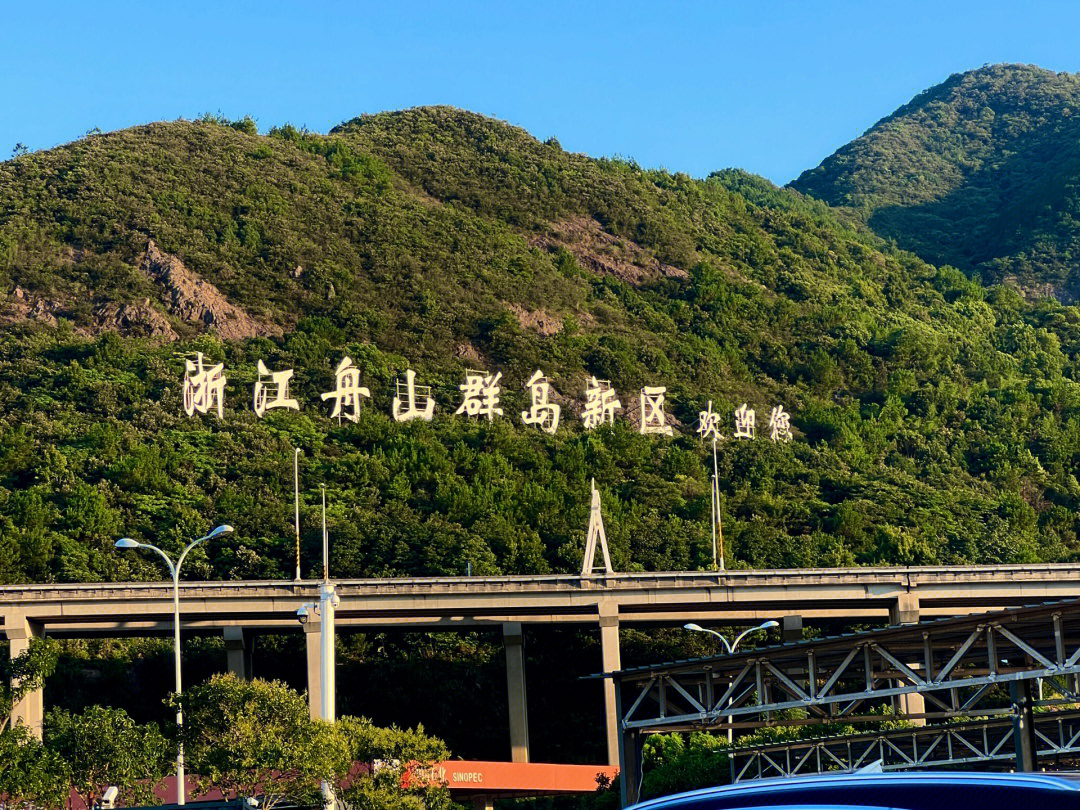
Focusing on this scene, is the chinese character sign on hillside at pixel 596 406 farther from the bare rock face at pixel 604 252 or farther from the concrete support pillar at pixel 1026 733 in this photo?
the concrete support pillar at pixel 1026 733

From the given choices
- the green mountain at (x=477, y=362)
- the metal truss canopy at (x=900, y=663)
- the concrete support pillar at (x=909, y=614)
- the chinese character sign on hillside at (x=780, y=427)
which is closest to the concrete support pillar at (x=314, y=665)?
the green mountain at (x=477, y=362)

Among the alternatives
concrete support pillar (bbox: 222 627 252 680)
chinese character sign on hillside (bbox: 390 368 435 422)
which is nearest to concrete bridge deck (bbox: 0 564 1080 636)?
concrete support pillar (bbox: 222 627 252 680)

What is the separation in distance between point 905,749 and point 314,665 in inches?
1214

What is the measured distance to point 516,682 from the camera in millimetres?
87062

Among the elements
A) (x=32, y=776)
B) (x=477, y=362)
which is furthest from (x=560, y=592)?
(x=477, y=362)

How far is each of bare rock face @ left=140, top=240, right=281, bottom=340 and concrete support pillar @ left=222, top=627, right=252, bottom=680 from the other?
2383 inches

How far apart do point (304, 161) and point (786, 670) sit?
142625mm

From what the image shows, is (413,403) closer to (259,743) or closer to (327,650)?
(327,650)

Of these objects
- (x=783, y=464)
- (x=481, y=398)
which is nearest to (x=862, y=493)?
(x=783, y=464)

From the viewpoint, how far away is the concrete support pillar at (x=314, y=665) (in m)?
80.8

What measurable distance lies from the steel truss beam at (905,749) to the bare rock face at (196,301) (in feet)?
304

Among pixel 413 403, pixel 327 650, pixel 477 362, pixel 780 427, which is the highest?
pixel 477 362

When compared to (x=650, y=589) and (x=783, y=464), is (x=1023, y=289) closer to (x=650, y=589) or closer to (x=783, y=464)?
(x=783, y=464)

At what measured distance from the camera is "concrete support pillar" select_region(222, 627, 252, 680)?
89750mm
